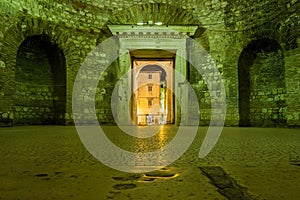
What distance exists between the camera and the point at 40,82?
10.7m

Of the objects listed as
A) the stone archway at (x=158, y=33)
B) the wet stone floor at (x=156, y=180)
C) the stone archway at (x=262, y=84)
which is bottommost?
the wet stone floor at (x=156, y=180)

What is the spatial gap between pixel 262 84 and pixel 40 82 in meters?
9.26

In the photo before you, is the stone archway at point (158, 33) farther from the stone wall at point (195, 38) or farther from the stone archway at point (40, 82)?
the stone archway at point (40, 82)

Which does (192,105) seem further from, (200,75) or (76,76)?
(76,76)

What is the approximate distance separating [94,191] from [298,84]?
363 inches

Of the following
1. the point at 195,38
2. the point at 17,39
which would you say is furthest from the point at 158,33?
the point at 17,39

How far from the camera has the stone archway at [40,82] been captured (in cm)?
1002

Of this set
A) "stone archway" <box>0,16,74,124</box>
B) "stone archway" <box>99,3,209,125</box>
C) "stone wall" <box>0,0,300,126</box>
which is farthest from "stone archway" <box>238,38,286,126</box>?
"stone archway" <box>0,16,74,124</box>

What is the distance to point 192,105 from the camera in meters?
11.2

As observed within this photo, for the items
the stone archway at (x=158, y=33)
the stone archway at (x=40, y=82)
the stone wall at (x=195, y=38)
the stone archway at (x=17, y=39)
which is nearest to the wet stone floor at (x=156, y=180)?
the stone archway at (x=17, y=39)

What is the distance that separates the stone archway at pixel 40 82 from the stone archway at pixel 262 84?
294 inches

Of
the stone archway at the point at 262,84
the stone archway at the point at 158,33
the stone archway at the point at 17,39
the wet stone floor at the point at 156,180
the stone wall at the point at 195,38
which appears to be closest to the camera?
the wet stone floor at the point at 156,180

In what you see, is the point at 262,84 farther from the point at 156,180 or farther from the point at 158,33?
the point at 156,180

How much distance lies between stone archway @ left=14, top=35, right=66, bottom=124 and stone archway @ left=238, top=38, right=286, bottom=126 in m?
7.48
